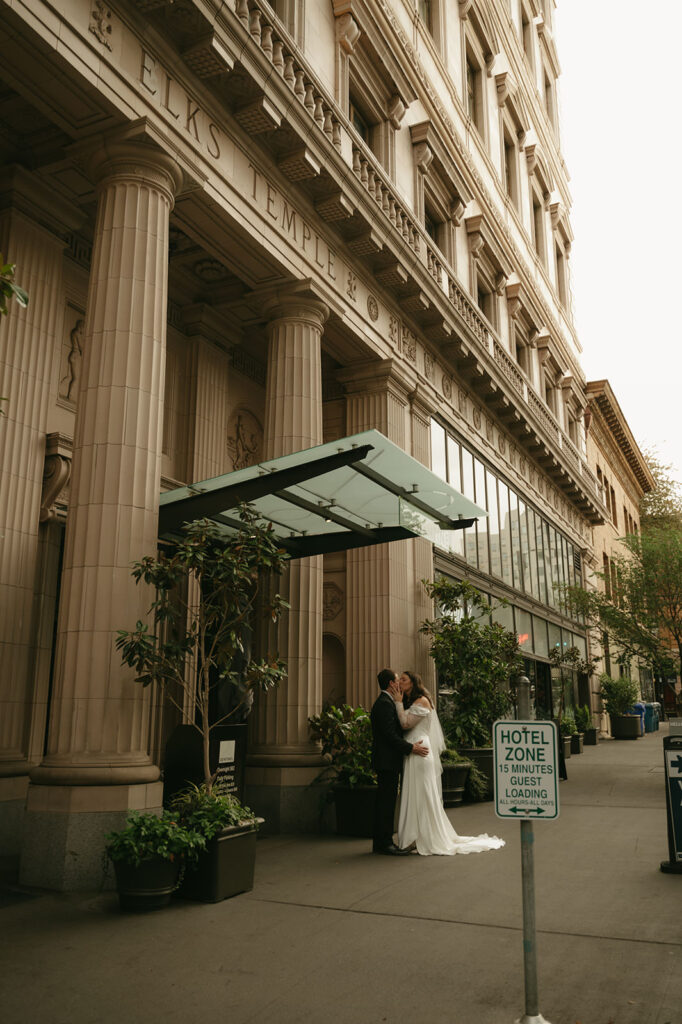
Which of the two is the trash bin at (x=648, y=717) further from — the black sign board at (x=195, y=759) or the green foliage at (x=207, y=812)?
the green foliage at (x=207, y=812)

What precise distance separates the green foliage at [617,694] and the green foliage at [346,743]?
977 inches

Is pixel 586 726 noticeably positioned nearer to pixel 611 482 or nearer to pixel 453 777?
pixel 453 777

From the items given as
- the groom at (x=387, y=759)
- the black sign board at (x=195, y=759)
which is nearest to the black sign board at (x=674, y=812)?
the groom at (x=387, y=759)

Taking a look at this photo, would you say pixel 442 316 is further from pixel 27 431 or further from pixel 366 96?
pixel 27 431

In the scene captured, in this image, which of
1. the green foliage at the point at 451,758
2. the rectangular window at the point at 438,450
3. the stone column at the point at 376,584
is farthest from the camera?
the rectangular window at the point at 438,450

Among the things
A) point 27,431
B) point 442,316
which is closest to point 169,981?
point 27,431

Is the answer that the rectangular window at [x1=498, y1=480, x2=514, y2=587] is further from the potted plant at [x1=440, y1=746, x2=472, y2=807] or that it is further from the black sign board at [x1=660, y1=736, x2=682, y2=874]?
the black sign board at [x1=660, y1=736, x2=682, y2=874]

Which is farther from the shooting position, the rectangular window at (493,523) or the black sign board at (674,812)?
the rectangular window at (493,523)

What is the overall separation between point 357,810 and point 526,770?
7.47m

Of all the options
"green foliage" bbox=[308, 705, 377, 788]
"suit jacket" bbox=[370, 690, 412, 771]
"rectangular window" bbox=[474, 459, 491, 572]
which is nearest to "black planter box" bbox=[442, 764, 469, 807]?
"green foliage" bbox=[308, 705, 377, 788]

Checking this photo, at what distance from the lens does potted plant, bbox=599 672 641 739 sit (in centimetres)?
3425

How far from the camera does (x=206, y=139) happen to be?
35.6 feet

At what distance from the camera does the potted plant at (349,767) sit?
1130 centimetres

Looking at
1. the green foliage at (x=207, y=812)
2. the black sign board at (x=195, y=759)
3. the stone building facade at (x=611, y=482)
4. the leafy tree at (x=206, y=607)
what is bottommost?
the green foliage at (x=207, y=812)
